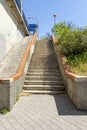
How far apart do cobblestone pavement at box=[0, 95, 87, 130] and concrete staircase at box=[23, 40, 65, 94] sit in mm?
1364

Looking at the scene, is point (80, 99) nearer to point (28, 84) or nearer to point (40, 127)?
point (40, 127)

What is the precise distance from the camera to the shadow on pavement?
654 cm

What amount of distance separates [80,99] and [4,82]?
2526 mm

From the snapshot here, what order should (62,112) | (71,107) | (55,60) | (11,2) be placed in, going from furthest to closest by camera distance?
(11,2), (55,60), (71,107), (62,112)

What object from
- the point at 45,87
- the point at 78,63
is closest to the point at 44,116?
the point at 45,87

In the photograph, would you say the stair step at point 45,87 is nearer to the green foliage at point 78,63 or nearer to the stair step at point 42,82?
the stair step at point 42,82

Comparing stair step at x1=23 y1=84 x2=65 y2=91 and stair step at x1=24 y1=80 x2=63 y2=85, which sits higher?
stair step at x1=24 y1=80 x2=63 y2=85

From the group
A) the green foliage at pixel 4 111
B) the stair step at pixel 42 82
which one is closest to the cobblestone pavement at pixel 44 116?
the green foliage at pixel 4 111

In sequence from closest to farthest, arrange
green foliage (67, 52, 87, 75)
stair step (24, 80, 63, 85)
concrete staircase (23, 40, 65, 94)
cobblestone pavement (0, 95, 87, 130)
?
cobblestone pavement (0, 95, 87, 130) < green foliage (67, 52, 87, 75) < concrete staircase (23, 40, 65, 94) < stair step (24, 80, 63, 85)

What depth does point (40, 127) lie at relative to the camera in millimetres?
5227

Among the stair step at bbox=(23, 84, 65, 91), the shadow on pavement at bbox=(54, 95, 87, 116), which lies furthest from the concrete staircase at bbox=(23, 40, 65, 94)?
the shadow on pavement at bbox=(54, 95, 87, 116)

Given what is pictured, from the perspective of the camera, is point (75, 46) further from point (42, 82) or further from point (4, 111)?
point (4, 111)

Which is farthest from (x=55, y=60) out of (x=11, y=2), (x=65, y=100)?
(x=11, y=2)

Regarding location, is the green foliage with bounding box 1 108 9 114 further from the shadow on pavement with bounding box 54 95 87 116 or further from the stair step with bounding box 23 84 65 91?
the stair step with bounding box 23 84 65 91
